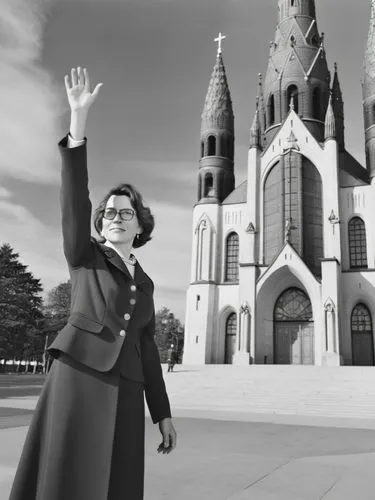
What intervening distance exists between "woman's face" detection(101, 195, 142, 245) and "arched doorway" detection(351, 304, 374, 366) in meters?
31.1

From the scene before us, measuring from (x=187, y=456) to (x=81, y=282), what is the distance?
451 cm

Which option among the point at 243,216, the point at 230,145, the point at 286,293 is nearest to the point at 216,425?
the point at 286,293

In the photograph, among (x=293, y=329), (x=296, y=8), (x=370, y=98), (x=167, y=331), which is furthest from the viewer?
(x=167, y=331)

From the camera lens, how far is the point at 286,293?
33062mm

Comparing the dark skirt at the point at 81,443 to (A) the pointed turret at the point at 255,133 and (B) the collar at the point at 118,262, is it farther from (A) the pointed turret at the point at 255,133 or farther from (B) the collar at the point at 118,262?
(A) the pointed turret at the point at 255,133

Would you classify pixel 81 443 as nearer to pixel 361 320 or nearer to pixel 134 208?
pixel 134 208

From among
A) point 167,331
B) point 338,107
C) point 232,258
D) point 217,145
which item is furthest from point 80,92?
point 167,331

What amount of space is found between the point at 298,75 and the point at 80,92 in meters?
39.5

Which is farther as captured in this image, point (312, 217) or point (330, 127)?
point (330, 127)

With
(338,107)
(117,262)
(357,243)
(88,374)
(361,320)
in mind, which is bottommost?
(88,374)

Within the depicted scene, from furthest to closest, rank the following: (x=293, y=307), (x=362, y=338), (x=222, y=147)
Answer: (x=222, y=147) < (x=293, y=307) < (x=362, y=338)

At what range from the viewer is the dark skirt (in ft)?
6.26

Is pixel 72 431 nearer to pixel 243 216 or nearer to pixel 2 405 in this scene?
pixel 2 405

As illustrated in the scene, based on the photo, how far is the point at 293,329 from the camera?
106ft
